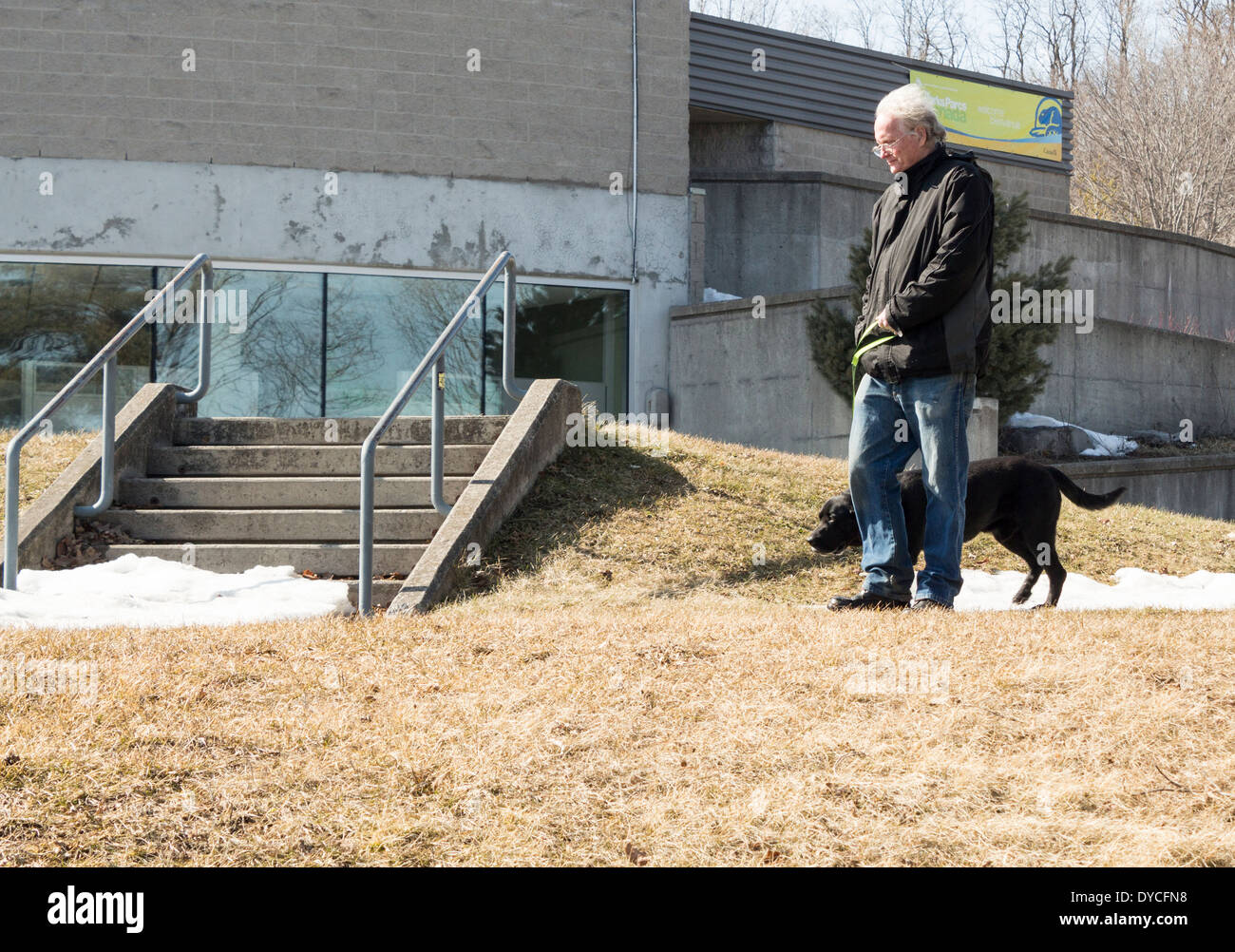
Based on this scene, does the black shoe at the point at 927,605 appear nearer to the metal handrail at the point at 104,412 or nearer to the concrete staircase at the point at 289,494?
the concrete staircase at the point at 289,494

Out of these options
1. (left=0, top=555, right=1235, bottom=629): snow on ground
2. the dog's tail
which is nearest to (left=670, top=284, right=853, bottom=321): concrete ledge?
(left=0, top=555, right=1235, bottom=629): snow on ground

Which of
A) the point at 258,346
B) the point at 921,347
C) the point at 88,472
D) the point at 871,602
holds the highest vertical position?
the point at 258,346

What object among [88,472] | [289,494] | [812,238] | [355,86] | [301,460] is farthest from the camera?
[812,238]

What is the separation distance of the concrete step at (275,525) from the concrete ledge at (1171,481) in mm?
7857

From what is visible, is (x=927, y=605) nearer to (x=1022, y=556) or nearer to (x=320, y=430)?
(x=1022, y=556)

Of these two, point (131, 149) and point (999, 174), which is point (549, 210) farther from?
point (999, 174)

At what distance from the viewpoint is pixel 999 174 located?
21.7 metres

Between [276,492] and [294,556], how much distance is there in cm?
80

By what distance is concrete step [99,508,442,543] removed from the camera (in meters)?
8.16

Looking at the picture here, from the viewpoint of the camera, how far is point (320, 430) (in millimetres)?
9273

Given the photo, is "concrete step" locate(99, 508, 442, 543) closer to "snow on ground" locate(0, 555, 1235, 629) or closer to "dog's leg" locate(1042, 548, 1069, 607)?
"snow on ground" locate(0, 555, 1235, 629)

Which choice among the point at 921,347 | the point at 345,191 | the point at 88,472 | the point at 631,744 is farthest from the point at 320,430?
the point at 345,191

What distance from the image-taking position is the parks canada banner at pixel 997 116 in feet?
68.9

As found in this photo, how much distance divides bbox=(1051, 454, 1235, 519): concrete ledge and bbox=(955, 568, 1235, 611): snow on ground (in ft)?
15.9
